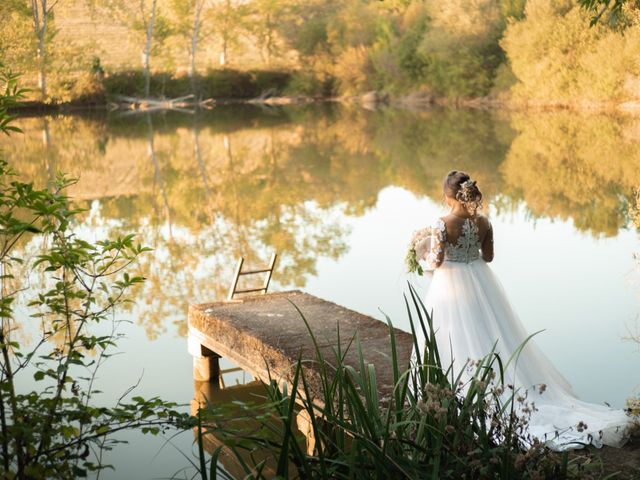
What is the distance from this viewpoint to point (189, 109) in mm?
49219

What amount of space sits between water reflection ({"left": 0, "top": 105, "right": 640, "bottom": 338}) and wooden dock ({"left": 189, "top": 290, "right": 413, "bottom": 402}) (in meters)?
1.88

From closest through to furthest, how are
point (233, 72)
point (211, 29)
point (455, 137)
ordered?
1. point (455, 137)
2. point (233, 72)
3. point (211, 29)

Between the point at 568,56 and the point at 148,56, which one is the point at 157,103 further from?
the point at 568,56

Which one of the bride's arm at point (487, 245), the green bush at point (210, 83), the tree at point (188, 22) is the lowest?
the bride's arm at point (487, 245)

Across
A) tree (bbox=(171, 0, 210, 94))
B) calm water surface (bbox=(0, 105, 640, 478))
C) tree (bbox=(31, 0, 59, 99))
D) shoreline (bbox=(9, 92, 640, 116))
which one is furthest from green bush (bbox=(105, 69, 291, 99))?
calm water surface (bbox=(0, 105, 640, 478))

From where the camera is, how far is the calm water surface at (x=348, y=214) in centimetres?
879

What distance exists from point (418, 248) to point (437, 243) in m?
0.20

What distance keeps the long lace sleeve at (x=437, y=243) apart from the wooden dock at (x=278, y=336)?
69cm

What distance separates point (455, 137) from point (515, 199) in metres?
11.0

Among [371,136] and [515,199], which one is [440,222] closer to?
[515,199]

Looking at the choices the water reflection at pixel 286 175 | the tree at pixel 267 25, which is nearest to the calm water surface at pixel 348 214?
the water reflection at pixel 286 175

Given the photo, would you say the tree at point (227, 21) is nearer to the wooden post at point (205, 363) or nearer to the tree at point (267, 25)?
the tree at point (267, 25)

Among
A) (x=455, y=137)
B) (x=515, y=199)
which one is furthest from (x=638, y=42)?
(x=515, y=199)

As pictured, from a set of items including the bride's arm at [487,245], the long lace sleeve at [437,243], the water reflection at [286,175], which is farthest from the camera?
the water reflection at [286,175]
